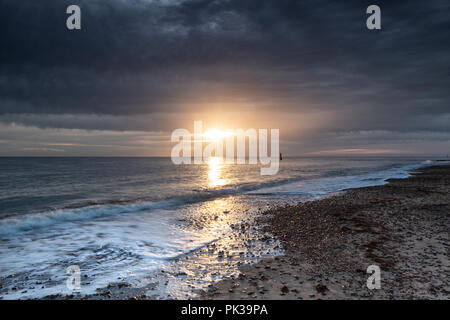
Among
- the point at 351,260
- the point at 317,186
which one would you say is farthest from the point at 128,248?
the point at 317,186

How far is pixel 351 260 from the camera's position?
7859 mm

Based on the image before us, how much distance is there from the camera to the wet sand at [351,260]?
604 cm

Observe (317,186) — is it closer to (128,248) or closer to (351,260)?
(351,260)

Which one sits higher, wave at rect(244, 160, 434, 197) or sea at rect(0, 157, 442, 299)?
sea at rect(0, 157, 442, 299)

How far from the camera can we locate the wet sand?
19.8ft

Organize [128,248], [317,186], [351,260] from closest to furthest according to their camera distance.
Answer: [351,260] < [128,248] < [317,186]

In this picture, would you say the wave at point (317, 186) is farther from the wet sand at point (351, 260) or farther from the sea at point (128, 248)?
the wet sand at point (351, 260)

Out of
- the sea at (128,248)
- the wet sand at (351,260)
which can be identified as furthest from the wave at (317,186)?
the wet sand at (351,260)

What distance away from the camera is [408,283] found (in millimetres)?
6258

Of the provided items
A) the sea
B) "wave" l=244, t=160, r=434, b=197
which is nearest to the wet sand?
the sea

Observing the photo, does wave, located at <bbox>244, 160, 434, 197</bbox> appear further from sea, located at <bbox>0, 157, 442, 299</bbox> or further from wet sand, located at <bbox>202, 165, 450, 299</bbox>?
wet sand, located at <bbox>202, 165, 450, 299</bbox>

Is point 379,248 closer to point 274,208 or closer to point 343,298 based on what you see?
point 343,298

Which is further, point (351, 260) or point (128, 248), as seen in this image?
point (128, 248)
